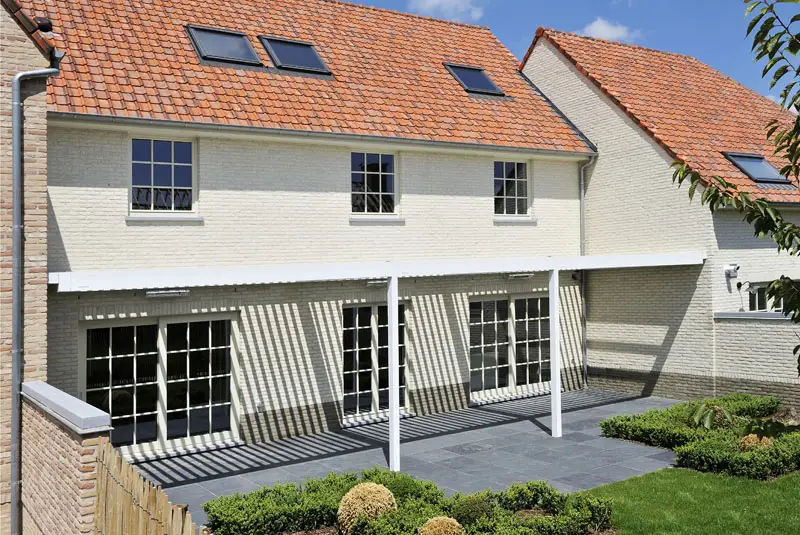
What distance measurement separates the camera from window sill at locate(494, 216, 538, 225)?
1614cm

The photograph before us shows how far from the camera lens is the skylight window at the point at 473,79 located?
57.7 feet

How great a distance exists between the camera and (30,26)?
30.9 feet

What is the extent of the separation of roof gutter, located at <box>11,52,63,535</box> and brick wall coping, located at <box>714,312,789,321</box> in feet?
42.7

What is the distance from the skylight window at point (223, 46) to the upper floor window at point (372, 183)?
2877mm

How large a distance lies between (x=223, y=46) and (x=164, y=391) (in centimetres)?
691

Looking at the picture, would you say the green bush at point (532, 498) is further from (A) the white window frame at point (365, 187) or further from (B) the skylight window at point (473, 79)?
(B) the skylight window at point (473, 79)

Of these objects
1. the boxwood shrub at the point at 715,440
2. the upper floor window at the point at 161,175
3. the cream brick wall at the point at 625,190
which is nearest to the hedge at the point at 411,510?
the boxwood shrub at the point at 715,440

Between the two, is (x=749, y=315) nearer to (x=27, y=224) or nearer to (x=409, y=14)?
(x=409, y=14)

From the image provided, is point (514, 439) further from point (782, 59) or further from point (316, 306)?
point (782, 59)

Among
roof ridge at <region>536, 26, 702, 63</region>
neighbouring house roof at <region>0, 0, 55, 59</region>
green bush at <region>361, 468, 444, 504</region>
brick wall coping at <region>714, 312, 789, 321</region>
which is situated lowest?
green bush at <region>361, 468, 444, 504</region>

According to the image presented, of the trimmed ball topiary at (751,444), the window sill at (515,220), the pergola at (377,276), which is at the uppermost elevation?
the window sill at (515,220)

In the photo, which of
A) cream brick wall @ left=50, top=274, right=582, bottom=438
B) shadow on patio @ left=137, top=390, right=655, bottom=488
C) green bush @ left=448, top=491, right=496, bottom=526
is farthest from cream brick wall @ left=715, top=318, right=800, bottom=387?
green bush @ left=448, top=491, right=496, bottom=526

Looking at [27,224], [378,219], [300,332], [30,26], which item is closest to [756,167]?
[378,219]

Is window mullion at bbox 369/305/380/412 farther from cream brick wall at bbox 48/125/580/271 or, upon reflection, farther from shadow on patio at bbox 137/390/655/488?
cream brick wall at bbox 48/125/580/271
